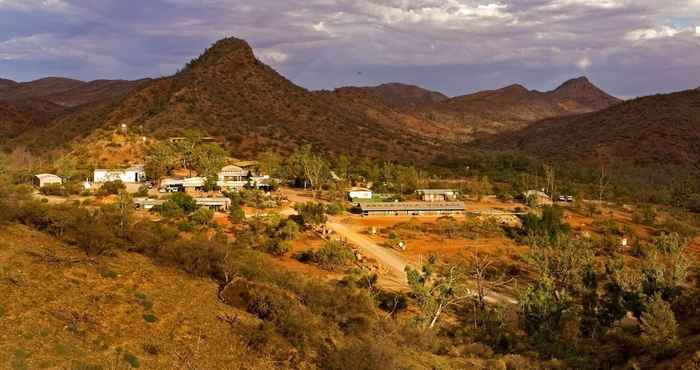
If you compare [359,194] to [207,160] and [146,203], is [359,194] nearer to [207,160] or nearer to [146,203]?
[207,160]

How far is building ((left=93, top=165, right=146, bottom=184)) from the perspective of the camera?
5541cm

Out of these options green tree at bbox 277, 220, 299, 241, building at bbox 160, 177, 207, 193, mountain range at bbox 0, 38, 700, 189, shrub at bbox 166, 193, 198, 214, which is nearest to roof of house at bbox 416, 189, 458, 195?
green tree at bbox 277, 220, 299, 241

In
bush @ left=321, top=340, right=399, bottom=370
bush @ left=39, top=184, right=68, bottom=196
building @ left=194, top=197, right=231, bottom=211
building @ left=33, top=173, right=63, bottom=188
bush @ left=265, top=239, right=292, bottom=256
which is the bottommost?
bush @ left=265, top=239, right=292, bottom=256

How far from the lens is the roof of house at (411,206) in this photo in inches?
1885

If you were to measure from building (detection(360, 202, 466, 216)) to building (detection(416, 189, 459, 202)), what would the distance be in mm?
6043

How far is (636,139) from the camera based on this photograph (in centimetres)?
10038

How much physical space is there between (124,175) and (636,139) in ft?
286

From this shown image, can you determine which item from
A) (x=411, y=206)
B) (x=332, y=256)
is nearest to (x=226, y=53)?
(x=411, y=206)

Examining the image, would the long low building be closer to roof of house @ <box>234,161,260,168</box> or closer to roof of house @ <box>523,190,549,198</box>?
roof of house @ <box>234,161,260,168</box>

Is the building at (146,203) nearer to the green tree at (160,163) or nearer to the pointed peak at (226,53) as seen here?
the green tree at (160,163)

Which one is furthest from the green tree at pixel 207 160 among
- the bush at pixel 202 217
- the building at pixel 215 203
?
the bush at pixel 202 217

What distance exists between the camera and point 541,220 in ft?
142

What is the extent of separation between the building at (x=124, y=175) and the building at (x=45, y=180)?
3.57 m

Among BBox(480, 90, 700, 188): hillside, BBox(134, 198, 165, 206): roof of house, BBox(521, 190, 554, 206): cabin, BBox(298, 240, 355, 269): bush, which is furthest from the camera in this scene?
BBox(480, 90, 700, 188): hillside
